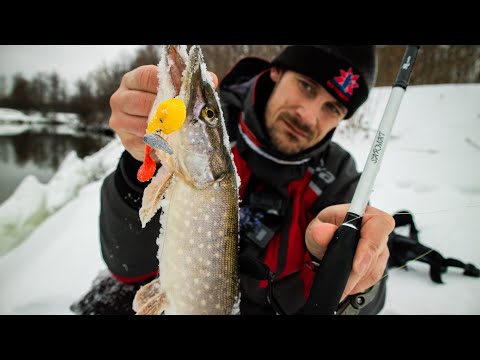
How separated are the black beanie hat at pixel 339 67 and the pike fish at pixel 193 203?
84 cm

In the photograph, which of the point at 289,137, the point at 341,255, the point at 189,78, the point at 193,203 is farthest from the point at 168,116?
the point at 289,137

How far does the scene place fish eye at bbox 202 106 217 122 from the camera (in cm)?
53

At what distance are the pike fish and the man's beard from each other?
745mm

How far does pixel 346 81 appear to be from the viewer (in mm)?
1237

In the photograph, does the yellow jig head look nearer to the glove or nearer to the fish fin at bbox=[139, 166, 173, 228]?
the fish fin at bbox=[139, 166, 173, 228]

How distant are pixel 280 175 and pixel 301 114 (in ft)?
1.01

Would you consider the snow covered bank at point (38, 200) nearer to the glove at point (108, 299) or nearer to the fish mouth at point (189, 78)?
the glove at point (108, 299)

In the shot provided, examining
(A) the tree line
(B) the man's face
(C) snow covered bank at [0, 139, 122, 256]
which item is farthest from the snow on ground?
(A) the tree line

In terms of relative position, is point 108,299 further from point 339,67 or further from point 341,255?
point 339,67
